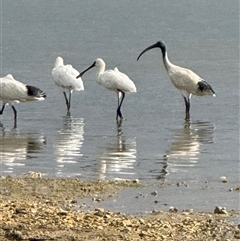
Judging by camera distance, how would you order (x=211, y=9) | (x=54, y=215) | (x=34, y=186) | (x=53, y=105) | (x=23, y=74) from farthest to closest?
(x=211, y=9) → (x=23, y=74) → (x=53, y=105) → (x=34, y=186) → (x=54, y=215)

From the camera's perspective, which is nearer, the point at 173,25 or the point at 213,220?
the point at 213,220

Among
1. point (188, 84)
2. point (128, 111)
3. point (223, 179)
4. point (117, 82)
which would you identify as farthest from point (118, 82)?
point (223, 179)

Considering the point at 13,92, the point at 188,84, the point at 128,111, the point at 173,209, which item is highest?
the point at 188,84

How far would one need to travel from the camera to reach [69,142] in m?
15.0

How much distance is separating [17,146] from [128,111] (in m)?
5.12

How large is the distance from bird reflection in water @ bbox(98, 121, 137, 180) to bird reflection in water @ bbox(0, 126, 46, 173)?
3.49 ft

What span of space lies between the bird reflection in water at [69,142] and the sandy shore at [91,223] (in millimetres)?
2896

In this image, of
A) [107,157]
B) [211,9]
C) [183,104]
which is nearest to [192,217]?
[107,157]

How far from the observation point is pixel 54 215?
27.5 ft

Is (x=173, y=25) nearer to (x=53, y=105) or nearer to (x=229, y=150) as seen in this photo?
(x=53, y=105)

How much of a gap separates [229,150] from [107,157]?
2019 millimetres

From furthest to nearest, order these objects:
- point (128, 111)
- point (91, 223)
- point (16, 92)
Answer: point (128, 111) < point (16, 92) < point (91, 223)

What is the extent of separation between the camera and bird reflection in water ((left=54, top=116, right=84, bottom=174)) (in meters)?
13.1

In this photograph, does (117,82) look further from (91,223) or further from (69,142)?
(91,223)
